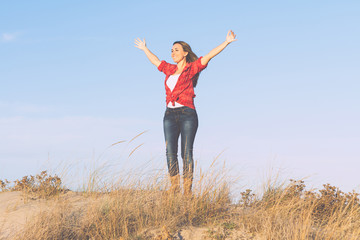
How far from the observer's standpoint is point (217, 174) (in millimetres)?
6070

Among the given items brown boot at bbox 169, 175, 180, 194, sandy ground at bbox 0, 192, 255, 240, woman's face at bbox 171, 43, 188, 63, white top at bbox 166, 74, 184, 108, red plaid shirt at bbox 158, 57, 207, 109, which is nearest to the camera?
sandy ground at bbox 0, 192, 255, 240

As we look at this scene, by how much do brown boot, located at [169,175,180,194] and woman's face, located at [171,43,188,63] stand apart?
2.16m

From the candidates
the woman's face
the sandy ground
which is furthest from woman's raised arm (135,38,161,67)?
the sandy ground

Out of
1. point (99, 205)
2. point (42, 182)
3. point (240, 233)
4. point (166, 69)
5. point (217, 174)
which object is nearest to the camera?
point (240, 233)

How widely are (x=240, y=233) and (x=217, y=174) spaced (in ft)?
4.40

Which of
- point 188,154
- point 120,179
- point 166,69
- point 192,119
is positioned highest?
point 166,69

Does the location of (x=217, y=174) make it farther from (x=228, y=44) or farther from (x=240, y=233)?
(x=228, y=44)

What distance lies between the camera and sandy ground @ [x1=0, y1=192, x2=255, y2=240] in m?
4.77

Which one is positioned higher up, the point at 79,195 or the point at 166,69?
the point at 166,69

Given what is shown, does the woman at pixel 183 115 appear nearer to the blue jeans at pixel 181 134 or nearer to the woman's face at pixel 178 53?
the blue jeans at pixel 181 134

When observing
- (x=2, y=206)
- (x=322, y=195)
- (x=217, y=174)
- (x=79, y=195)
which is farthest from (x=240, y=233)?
(x=2, y=206)

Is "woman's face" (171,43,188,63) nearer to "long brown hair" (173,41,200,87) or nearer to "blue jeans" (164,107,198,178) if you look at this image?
"long brown hair" (173,41,200,87)

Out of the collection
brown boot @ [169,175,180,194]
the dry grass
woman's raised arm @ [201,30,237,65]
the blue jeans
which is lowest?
the dry grass

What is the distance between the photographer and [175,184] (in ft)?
19.1
